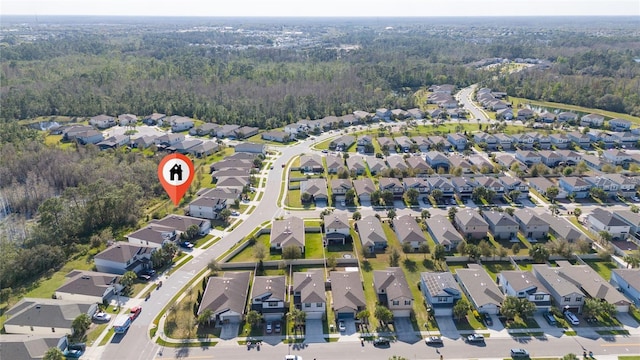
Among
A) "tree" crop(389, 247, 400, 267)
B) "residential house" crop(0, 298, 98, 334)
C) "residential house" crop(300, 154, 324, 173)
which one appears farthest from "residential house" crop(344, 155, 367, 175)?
"residential house" crop(0, 298, 98, 334)

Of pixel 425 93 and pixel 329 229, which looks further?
pixel 425 93

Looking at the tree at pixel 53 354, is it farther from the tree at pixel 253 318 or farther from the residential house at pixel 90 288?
the tree at pixel 253 318

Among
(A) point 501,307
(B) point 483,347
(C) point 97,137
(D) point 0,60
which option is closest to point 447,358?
Result: (B) point 483,347

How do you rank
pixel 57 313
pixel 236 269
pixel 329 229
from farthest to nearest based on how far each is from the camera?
pixel 329 229
pixel 236 269
pixel 57 313

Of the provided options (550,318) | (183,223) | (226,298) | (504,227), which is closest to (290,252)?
(226,298)

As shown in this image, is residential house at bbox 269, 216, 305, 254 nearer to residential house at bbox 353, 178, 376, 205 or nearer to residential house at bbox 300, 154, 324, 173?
residential house at bbox 353, 178, 376, 205

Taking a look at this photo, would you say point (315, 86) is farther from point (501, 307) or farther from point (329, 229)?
point (501, 307)

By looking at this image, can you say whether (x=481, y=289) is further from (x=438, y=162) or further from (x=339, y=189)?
(x=438, y=162)
